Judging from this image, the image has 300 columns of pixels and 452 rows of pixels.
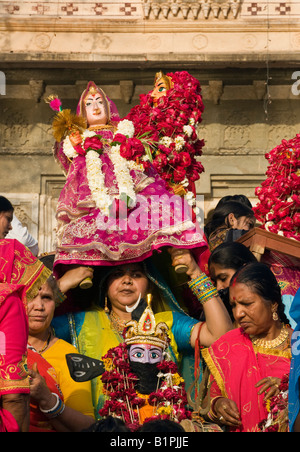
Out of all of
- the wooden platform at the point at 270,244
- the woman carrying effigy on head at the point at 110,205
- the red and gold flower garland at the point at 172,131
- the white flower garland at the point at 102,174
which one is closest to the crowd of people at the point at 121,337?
the woman carrying effigy on head at the point at 110,205

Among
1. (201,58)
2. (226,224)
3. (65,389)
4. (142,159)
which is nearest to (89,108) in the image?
(142,159)

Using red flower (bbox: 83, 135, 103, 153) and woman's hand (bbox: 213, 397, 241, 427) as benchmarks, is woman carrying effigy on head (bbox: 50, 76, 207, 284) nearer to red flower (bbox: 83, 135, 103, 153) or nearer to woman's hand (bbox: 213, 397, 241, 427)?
red flower (bbox: 83, 135, 103, 153)

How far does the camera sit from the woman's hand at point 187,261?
7.14 meters

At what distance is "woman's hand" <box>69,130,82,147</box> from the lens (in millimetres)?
7914

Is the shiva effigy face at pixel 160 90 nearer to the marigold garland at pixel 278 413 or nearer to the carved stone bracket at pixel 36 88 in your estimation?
the marigold garland at pixel 278 413

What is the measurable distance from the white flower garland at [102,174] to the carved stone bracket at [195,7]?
169 inches

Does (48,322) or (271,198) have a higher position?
(271,198)

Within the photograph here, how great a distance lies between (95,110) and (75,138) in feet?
1.27

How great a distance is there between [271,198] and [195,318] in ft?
4.18

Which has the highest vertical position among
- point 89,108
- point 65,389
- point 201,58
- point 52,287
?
point 201,58

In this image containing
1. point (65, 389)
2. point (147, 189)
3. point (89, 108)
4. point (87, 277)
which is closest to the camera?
point (65, 389)

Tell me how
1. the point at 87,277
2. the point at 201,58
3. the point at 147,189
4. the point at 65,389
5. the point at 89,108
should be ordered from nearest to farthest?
the point at 65,389, the point at 87,277, the point at 147,189, the point at 89,108, the point at 201,58

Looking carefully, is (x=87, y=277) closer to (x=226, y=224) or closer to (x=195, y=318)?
(x=195, y=318)

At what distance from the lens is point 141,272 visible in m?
7.31
